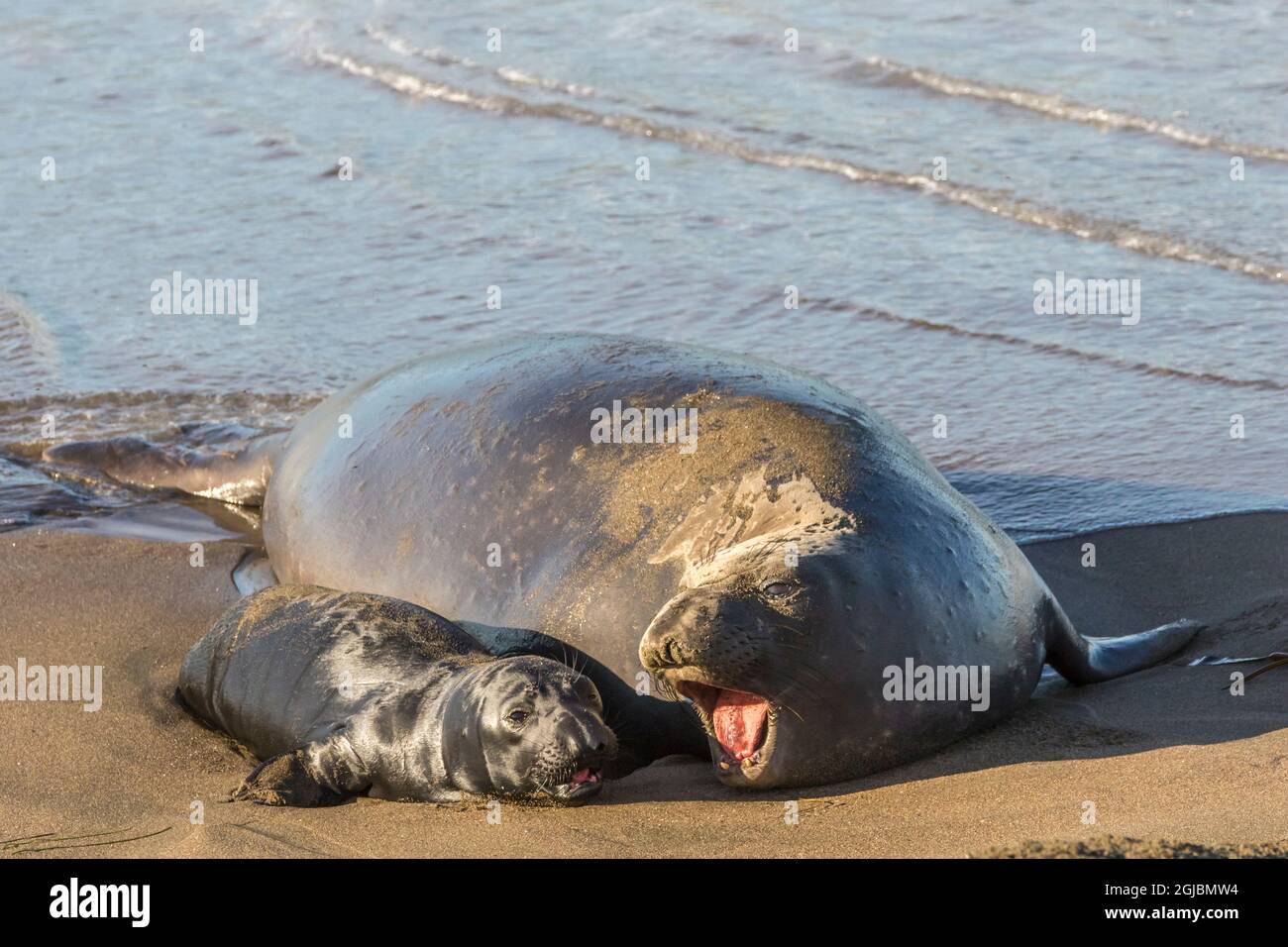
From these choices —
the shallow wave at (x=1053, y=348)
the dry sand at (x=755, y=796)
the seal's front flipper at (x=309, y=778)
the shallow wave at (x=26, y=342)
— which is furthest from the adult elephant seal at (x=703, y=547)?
the shallow wave at (x=26, y=342)

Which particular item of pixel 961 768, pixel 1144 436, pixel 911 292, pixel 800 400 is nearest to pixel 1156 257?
pixel 911 292

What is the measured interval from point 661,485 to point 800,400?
20.0 inches

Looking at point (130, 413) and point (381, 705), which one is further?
point (130, 413)

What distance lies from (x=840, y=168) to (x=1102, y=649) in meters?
6.80

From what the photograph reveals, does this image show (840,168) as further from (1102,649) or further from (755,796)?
(755,796)

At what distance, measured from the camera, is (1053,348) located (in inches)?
349

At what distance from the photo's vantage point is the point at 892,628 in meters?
4.51

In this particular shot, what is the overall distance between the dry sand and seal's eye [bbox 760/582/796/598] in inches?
19.8

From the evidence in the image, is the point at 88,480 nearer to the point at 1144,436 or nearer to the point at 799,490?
the point at 799,490
